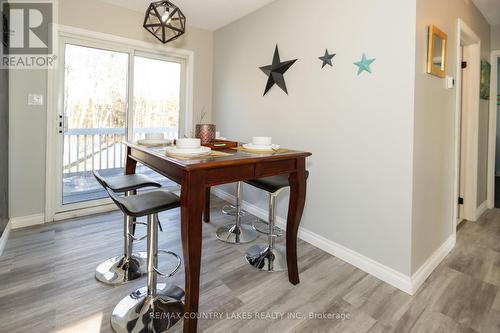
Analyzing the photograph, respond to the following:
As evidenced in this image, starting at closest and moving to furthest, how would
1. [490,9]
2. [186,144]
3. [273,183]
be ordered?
[186,144]
[273,183]
[490,9]

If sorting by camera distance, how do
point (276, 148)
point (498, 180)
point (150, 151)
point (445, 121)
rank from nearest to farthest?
point (150, 151) → point (276, 148) → point (445, 121) → point (498, 180)

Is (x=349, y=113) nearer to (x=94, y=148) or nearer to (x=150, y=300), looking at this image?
(x=150, y=300)

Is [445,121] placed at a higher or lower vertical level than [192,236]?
higher

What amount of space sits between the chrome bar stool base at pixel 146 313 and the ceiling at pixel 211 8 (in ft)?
9.76

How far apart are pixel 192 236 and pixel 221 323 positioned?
1.99 ft

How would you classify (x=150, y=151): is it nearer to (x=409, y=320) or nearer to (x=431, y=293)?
(x=409, y=320)

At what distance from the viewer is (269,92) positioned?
3.04 meters

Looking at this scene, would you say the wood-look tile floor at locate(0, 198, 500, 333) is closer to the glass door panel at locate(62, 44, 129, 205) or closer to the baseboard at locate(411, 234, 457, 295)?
the baseboard at locate(411, 234, 457, 295)

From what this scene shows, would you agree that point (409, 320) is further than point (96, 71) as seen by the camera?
No

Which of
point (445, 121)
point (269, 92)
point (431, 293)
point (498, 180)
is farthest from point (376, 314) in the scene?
point (498, 180)

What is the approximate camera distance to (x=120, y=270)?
2.04m

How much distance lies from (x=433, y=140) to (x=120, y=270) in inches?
102

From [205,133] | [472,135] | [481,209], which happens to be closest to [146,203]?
[205,133]

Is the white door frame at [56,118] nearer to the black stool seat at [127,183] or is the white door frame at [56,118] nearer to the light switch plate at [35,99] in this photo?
the light switch plate at [35,99]
